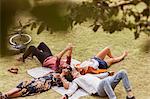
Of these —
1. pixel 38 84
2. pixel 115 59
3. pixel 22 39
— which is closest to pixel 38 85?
pixel 38 84

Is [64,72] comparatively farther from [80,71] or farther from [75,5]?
[75,5]

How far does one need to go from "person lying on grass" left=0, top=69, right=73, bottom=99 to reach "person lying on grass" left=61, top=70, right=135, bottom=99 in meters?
0.08

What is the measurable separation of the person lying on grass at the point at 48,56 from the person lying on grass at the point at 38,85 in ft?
0.45

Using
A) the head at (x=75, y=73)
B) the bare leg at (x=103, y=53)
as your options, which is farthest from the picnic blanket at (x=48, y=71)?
the bare leg at (x=103, y=53)

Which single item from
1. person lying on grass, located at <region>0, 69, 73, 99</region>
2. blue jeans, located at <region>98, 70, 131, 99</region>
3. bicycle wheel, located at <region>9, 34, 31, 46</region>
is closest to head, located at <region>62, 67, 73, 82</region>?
person lying on grass, located at <region>0, 69, 73, 99</region>

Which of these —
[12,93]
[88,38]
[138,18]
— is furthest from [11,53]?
[88,38]

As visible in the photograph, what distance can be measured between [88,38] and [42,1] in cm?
441

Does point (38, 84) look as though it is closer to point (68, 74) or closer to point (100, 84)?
point (68, 74)

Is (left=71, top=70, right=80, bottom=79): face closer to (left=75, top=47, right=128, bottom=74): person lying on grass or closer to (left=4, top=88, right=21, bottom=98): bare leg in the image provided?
(left=75, top=47, right=128, bottom=74): person lying on grass

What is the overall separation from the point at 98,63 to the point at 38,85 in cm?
65

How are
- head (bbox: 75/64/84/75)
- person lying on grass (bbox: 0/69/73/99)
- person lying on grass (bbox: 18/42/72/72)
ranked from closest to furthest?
person lying on grass (bbox: 0/69/73/99)
head (bbox: 75/64/84/75)
person lying on grass (bbox: 18/42/72/72)

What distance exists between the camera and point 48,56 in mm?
4246

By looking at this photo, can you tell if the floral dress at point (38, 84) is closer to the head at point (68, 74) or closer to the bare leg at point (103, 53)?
the head at point (68, 74)

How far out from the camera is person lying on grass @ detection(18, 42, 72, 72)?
4.01 meters
